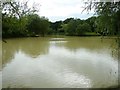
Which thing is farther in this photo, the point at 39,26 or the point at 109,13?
the point at 39,26

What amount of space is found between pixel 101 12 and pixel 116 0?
45 centimetres

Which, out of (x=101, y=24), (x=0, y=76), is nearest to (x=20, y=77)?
(x=0, y=76)

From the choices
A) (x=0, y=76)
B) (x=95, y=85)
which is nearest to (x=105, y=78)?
(x=95, y=85)

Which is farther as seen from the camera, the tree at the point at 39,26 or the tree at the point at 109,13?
the tree at the point at 39,26

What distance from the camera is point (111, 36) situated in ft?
17.9

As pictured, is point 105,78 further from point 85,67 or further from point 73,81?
point 85,67

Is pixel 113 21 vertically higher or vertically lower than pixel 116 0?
lower

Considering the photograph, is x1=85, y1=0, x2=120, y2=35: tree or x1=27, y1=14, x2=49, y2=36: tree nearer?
x1=85, y1=0, x2=120, y2=35: tree

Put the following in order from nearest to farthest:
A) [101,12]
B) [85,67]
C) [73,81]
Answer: [101,12], [73,81], [85,67]

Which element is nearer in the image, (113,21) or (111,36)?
(113,21)

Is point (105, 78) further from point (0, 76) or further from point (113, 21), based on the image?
point (0, 76)

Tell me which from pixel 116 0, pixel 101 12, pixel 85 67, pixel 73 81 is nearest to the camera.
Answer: pixel 116 0

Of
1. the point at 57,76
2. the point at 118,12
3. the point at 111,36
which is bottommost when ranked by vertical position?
the point at 57,76

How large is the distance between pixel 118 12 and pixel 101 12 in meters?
0.38
